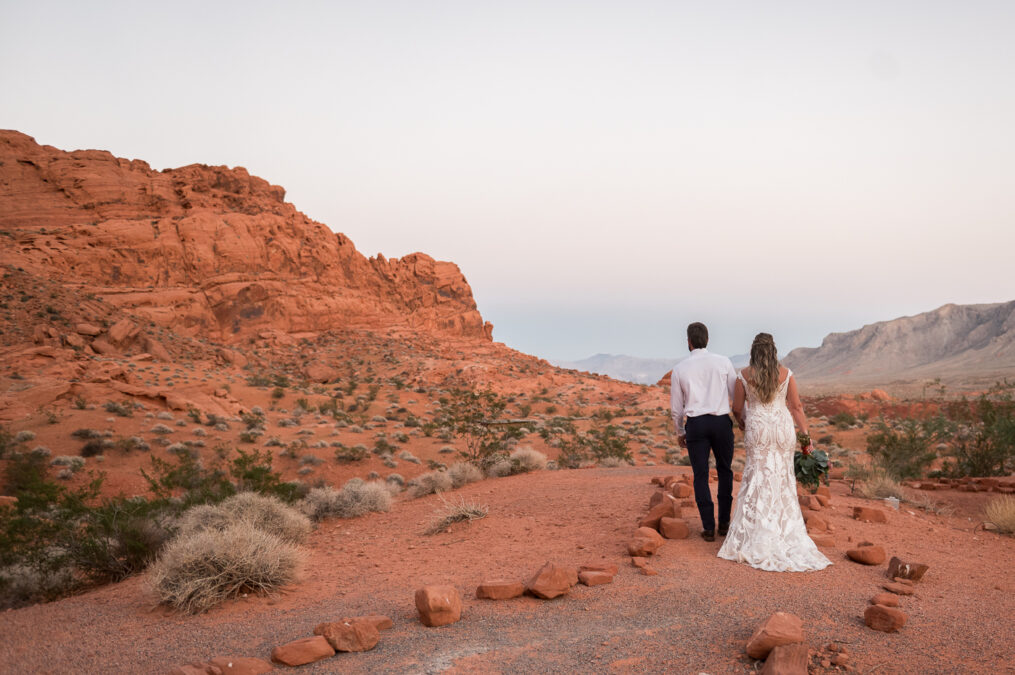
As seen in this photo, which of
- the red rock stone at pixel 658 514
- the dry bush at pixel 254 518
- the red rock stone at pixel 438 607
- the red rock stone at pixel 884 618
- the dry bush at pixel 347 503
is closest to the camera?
the red rock stone at pixel 884 618

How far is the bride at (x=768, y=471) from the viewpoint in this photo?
5863 millimetres

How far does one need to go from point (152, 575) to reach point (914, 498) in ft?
37.5

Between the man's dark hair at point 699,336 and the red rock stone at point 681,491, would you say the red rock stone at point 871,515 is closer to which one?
the red rock stone at point 681,491

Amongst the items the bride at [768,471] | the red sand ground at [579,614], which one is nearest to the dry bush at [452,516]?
the red sand ground at [579,614]

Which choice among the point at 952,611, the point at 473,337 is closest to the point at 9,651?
the point at 952,611

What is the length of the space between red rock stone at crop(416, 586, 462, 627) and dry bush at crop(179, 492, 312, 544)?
4064mm

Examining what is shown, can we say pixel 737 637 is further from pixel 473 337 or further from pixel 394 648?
pixel 473 337

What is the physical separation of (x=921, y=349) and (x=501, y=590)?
129662 millimetres

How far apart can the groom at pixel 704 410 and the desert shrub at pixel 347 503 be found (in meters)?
6.60

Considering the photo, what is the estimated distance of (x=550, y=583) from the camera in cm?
523

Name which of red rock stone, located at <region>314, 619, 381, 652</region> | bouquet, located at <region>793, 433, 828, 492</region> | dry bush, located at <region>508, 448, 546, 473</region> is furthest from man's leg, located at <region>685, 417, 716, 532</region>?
dry bush, located at <region>508, 448, 546, 473</region>

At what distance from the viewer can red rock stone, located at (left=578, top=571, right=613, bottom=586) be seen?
215 inches

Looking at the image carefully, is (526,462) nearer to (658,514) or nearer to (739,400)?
(658,514)

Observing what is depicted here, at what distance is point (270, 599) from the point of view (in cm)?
593
